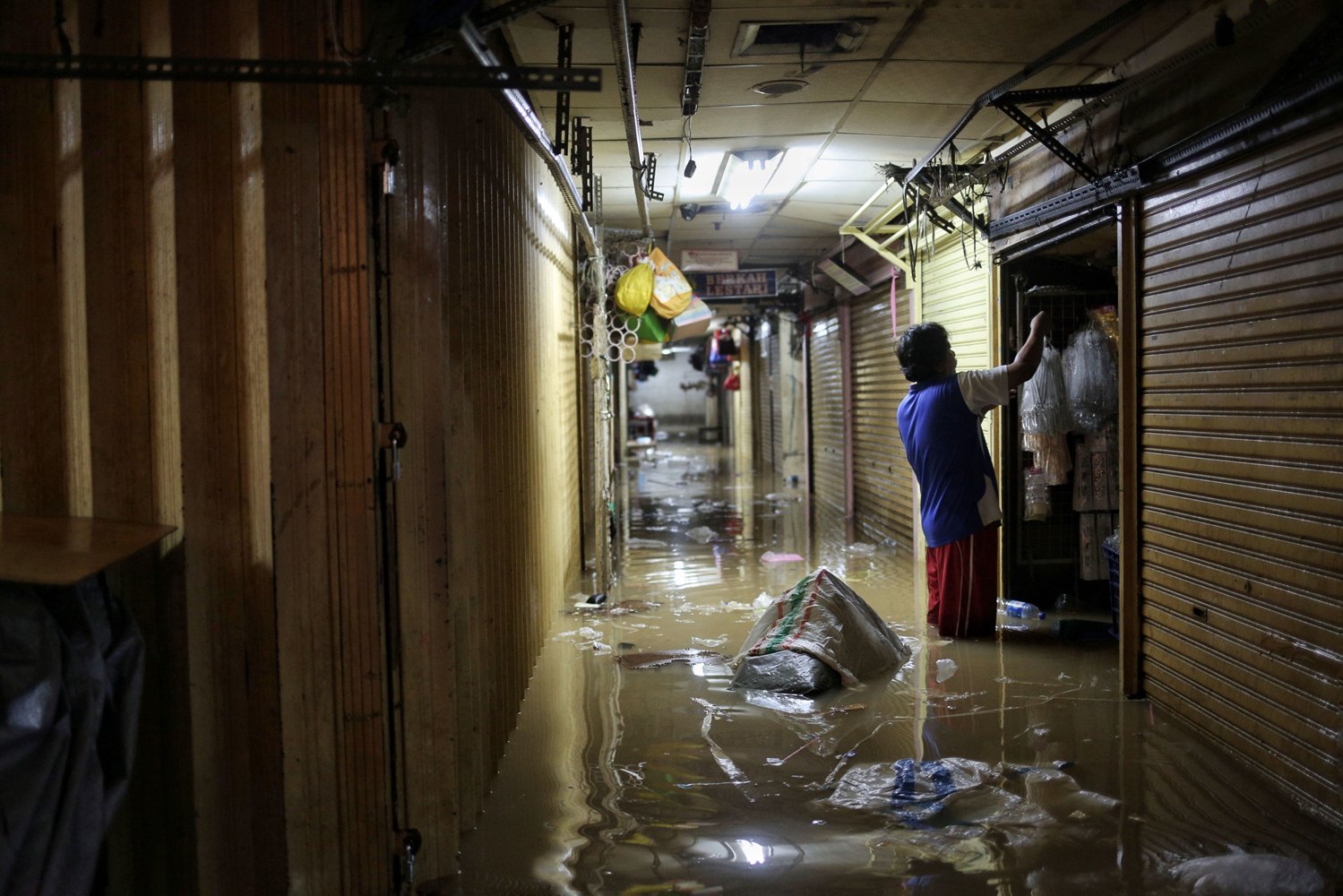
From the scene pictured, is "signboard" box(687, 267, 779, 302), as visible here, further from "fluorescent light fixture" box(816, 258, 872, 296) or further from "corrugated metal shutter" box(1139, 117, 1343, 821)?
"corrugated metal shutter" box(1139, 117, 1343, 821)

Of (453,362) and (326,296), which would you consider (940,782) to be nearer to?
(453,362)

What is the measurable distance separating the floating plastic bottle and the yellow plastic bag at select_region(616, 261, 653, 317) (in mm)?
4417

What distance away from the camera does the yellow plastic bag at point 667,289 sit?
9.54 meters

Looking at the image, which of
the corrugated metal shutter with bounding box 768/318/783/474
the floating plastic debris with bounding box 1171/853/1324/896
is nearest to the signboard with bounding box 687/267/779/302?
the corrugated metal shutter with bounding box 768/318/783/474

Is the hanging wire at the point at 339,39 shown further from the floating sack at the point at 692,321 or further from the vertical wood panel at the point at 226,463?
the floating sack at the point at 692,321

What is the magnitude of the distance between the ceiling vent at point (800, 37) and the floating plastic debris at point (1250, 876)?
4.24m

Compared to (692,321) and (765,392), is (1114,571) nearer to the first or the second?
(692,321)

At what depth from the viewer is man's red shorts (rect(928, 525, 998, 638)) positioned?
620 cm

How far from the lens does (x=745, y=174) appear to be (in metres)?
8.52

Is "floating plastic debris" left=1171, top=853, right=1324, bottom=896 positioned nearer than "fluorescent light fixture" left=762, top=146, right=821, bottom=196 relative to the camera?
Yes

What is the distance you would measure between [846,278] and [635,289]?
3.79 metres

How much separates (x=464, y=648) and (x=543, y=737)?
1279 mm

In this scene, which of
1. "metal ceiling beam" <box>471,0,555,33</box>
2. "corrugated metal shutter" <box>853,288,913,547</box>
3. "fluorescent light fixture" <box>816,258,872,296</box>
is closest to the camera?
"metal ceiling beam" <box>471,0,555,33</box>

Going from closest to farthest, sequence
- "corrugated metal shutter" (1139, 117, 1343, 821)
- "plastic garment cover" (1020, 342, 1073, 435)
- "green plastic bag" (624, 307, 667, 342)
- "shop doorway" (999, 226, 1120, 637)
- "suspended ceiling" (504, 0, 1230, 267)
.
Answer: "corrugated metal shutter" (1139, 117, 1343, 821) → "suspended ceiling" (504, 0, 1230, 267) → "shop doorway" (999, 226, 1120, 637) → "plastic garment cover" (1020, 342, 1073, 435) → "green plastic bag" (624, 307, 667, 342)
